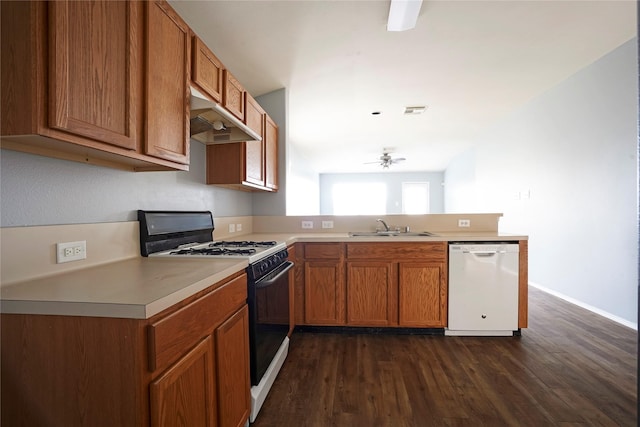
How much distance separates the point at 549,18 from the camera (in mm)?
2338

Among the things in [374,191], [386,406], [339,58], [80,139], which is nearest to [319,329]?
[386,406]

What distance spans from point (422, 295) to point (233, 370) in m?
1.76

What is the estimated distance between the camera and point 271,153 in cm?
297

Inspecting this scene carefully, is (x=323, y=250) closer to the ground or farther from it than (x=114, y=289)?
closer to the ground

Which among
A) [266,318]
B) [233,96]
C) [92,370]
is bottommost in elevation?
[266,318]

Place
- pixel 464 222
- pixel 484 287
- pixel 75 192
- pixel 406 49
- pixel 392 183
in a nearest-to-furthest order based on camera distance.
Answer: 1. pixel 75 192
2. pixel 484 287
3. pixel 406 49
4. pixel 464 222
5. pixel 392 183

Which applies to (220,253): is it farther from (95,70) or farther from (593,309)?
(593,309)

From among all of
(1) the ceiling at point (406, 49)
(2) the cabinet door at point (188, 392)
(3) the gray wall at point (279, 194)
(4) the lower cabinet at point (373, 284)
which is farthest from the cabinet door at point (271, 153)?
(2) the cabinet door at point (188, 392)

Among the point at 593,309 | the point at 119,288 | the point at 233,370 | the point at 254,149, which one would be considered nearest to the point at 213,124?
the point at 254,149

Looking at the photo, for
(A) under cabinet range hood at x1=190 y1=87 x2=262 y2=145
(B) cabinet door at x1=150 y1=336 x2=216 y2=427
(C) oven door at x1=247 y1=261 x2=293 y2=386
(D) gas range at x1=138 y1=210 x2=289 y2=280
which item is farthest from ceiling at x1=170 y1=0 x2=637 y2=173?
(B) cabinet door at x1=150 y1=336 x2=216 y2=427

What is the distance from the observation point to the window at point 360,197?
9992 mm

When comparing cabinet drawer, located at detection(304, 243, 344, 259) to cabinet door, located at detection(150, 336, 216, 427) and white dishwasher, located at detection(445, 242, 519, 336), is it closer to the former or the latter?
white dishwasher, located at detection(445, 242, 519, 336)

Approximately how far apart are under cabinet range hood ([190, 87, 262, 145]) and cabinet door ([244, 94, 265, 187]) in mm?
278

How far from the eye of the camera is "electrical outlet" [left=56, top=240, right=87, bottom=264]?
1.15 m
